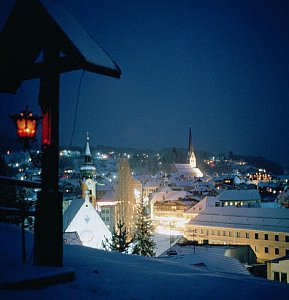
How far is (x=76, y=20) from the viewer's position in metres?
5.98

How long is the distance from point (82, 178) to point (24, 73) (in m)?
54.3

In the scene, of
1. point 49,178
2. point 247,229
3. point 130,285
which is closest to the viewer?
point 130,285

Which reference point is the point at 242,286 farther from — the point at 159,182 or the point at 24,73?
the point at 159,182

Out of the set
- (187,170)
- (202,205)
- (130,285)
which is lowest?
(202,205)

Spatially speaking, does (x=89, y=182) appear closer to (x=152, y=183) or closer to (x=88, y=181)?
(x=88, y=181)

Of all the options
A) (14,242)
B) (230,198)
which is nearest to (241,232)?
(230,198)

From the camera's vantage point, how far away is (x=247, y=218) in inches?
1919

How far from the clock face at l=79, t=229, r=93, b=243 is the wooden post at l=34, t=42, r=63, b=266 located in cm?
3166

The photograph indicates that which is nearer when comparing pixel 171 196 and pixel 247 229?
pixel 247 229

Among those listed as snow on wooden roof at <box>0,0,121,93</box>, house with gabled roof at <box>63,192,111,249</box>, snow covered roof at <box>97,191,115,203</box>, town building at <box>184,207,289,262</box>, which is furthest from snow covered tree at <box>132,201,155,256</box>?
snow covered roof at <box>97,191,115,203</box>

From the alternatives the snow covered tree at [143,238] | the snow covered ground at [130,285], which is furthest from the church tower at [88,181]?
the snow covered ground at [130,285]

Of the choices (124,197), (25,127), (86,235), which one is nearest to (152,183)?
(124,197)

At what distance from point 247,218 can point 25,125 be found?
47.4 meters

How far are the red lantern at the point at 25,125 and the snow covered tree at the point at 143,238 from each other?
26.7m
